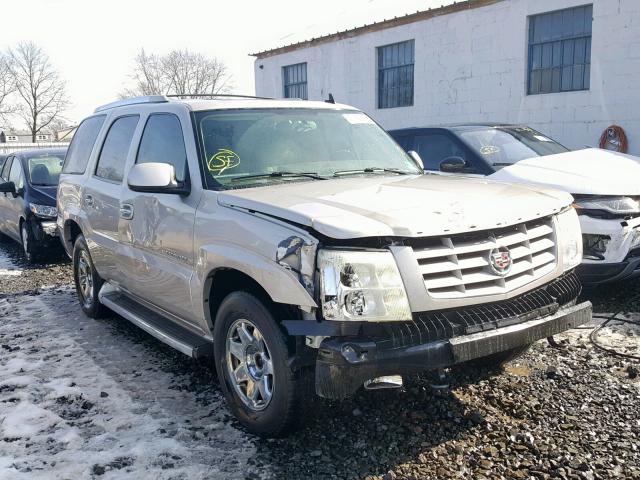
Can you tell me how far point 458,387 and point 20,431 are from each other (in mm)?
2685

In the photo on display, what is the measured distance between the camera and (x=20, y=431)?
3.52 meters

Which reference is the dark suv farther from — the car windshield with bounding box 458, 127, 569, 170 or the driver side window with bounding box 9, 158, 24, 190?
the car windshield with bounding box 458, 127, 569, 170

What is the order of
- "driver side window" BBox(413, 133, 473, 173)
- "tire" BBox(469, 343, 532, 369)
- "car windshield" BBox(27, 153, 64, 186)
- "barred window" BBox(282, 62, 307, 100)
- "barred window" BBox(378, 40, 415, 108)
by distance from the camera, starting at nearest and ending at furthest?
"tire" BBox(469, 343, 532, 369), "driver side window" BBox(413, 133, 473, 173), "car windshield" BBox(27, 153, 64, 186), "barred window" BBox(378, 40, 415, 108), "barred window" BBox(282, 62, 307, 100)

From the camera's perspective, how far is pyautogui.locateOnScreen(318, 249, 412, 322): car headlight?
106 inches

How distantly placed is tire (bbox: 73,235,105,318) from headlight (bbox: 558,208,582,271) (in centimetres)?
407

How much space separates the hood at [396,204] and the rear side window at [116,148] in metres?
1.75

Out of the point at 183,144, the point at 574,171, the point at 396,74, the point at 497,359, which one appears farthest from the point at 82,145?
the point at 396,74

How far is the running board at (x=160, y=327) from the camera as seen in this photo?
12.2 ft

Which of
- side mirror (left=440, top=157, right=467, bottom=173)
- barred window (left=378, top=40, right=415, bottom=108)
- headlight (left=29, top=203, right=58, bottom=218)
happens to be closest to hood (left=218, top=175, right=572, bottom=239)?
side mirror (left=440, top=157, right=467, bottom=173)

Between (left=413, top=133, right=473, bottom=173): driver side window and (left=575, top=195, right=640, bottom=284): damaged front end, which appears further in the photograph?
(left=413, top=133, right=473, bottom=173): driver side window

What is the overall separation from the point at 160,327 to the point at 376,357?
204cm

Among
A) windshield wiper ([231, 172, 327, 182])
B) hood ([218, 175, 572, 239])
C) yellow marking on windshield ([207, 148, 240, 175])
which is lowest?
hood ([218, 175, 572, 239])

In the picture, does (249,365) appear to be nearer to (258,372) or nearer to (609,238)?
(258,372)

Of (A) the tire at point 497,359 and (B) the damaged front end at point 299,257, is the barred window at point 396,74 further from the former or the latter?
(B) the damaged front end at point 299,257
